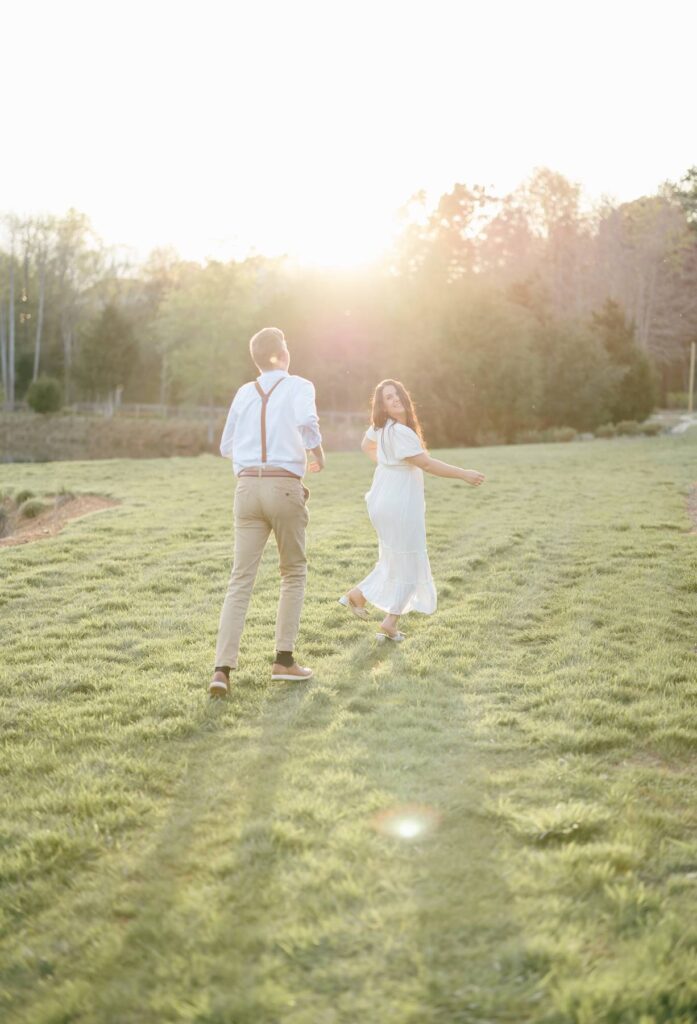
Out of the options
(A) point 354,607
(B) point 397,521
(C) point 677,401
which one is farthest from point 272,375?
(C) point 677,401

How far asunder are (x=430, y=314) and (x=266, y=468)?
4135cm

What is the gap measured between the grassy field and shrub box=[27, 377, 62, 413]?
48517mm

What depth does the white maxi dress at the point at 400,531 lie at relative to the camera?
7383 mm

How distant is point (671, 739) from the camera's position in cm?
514

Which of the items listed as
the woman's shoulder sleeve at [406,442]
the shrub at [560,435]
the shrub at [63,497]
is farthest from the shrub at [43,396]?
the woman's shoulder sleeve at [406,442]

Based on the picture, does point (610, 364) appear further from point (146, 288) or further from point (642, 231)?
point (146, 288)

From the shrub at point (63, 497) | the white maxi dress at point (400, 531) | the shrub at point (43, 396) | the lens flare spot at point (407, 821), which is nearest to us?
the lens flare spot at point (407, 821)

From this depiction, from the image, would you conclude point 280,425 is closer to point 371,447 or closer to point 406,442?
point 406,442

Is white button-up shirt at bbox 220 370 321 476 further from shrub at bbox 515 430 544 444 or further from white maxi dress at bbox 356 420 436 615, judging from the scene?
shrub at bbox 515 430 544 444

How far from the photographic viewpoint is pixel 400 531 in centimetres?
739

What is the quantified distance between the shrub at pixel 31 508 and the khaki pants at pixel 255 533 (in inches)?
412

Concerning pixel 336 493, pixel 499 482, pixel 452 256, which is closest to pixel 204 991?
pixel 336 493

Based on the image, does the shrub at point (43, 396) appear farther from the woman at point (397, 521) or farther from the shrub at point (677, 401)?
the woman at point (397, 521)

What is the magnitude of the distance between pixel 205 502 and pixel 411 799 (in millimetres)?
12366
